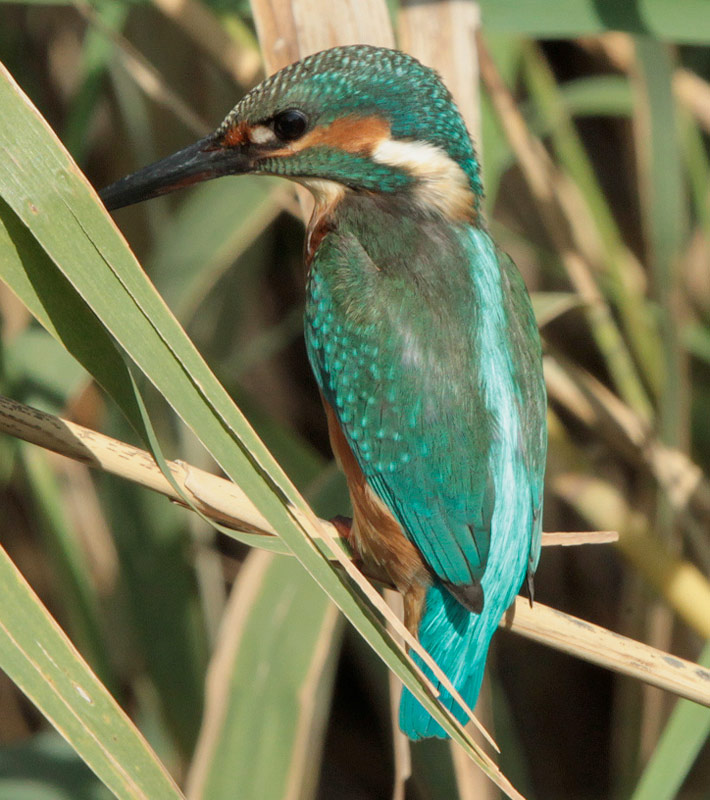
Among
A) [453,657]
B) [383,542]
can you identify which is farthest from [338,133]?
[453,657]

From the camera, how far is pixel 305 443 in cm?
212

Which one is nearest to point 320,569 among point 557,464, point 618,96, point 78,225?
point 78,225

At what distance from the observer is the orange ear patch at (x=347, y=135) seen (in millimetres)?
1367

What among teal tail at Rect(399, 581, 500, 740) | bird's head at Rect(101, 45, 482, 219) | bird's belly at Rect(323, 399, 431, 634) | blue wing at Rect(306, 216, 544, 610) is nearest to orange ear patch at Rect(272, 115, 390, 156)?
bird's head at Rect(101, 45, 482, 219)

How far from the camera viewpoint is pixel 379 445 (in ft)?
4.58

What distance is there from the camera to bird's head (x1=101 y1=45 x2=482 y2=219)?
130 cm

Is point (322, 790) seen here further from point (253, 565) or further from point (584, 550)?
point (253, 565)

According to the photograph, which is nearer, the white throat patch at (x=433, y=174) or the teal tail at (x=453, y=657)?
the teal tail at (x=453, y=657)

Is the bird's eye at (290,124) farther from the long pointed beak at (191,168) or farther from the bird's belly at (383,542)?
the bird's belly at (383,542)

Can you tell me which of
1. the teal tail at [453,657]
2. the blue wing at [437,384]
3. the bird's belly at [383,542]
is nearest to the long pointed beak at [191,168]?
the blue wing at [437,384]

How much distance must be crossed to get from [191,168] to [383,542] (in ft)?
1.92

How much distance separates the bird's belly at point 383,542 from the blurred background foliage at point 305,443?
4.2 inches

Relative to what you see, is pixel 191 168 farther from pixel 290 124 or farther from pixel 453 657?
pixel 453 657

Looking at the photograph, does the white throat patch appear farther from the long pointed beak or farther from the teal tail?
the teal tail
